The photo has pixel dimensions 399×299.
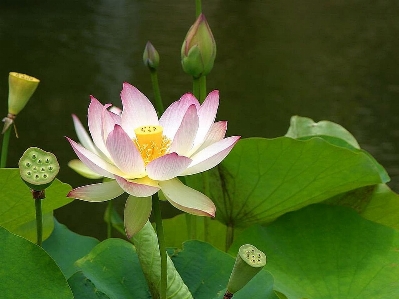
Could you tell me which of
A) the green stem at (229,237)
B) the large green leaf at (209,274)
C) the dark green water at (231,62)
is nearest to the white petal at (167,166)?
the large green leaf at (209,274)

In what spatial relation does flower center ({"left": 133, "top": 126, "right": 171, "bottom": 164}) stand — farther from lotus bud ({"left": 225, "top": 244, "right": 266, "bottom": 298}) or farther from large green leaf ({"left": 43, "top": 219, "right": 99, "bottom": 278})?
large green leaf ({"left": 43, "top": 219, "right": 99, "bottom": 278})

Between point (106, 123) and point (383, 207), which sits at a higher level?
point (106, 123)

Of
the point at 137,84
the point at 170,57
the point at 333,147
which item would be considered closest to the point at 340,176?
the point at 333,147

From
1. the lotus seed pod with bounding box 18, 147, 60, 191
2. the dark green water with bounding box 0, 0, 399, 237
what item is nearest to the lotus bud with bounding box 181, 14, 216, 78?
the lotus seed pod with bounding box 18, 147, 60, 191

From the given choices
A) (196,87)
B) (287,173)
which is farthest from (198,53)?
(287,173)

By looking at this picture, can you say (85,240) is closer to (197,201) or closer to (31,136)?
(197,201)

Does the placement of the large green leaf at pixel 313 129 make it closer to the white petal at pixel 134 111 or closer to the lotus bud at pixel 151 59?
the lotus bud at pixel 151 59

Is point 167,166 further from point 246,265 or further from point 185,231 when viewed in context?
point 185,231
